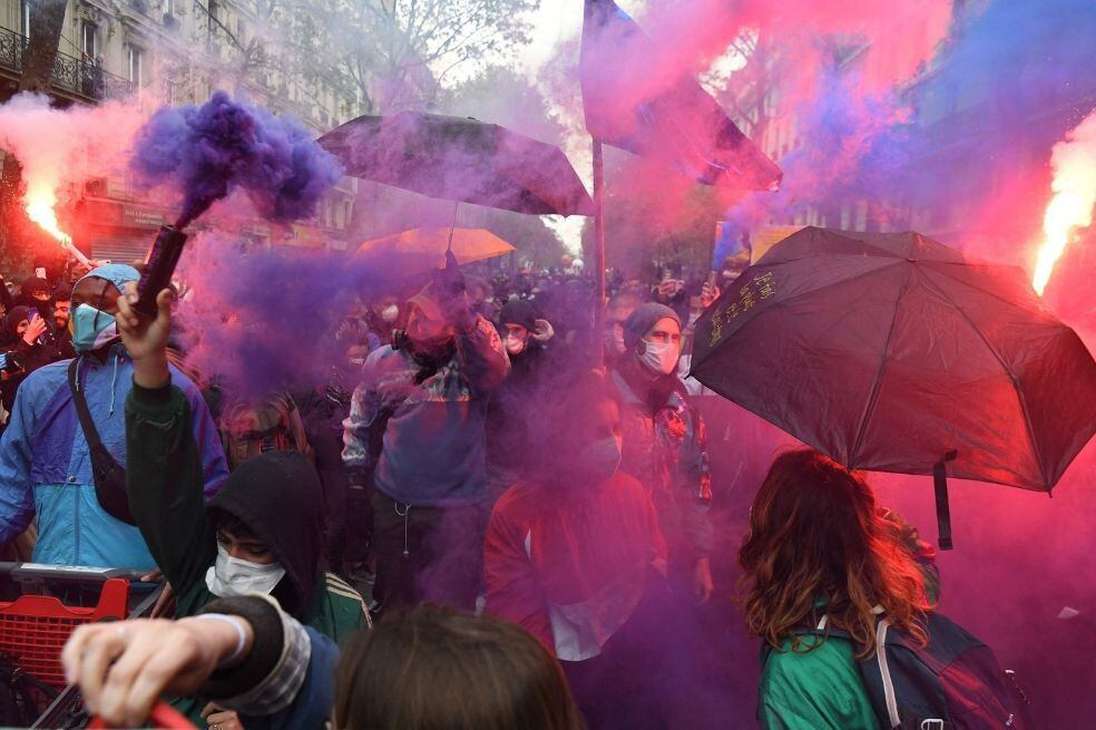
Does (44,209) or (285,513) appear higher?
(44,209)

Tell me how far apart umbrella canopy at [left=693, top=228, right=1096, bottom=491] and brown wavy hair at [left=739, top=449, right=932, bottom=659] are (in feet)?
0.43

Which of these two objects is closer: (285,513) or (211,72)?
(285,513)

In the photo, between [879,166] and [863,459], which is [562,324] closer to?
[879,166]

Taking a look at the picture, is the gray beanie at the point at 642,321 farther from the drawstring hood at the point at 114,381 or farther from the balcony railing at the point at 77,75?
the balcony railing at the point at 77,75

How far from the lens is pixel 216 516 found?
2006 mm

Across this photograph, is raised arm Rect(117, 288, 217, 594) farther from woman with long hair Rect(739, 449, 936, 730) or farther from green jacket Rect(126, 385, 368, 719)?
woman with long hair Rect(739, 449, 936, 730)

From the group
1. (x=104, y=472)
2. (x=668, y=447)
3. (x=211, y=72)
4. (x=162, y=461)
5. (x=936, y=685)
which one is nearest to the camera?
(x=936, y=685)

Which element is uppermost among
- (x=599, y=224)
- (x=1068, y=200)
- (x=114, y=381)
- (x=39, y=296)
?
(x=1068, y=200)

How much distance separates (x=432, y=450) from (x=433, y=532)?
416mm

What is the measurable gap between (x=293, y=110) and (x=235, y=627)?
3772mm

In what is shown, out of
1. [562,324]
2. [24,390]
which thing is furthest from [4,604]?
[562,324]

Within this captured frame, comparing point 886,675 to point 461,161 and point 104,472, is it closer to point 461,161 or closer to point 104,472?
point 104,472

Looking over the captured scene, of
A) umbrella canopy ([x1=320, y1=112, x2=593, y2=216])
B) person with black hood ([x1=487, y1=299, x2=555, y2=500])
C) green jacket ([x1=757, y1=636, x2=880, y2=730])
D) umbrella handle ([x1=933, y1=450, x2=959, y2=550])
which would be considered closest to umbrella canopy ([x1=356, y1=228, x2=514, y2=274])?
person with black hood ([x1=487, y1=299, x2=555, y2=500])

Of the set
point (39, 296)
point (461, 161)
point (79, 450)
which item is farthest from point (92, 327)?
point (39, 296)
